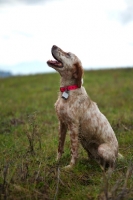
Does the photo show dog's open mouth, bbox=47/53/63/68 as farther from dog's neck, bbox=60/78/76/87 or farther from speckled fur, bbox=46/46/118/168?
dog's neck, bbox=60/78/76/87

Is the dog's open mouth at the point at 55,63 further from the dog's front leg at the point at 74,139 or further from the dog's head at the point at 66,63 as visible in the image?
the dog's front leg at the point at 74,139

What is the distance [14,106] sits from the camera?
42.1ft

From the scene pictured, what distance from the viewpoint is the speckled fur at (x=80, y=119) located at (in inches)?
221

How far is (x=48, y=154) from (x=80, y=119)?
1.17 meters

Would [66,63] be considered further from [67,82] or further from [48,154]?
[48,154]

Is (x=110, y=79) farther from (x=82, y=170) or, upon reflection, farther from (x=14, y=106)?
(x=82, y=170)

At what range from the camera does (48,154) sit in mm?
6465

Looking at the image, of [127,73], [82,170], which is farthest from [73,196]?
[127,73]

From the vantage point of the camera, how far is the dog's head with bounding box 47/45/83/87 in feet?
18.4

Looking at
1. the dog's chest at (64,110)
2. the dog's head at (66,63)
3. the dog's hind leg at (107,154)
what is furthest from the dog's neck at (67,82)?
the dog's hind leg at (107,154)

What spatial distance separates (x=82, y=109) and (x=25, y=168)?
162cm

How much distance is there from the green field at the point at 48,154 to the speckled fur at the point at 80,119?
1.01 feet

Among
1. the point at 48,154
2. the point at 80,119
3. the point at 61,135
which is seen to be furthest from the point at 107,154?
the point at 48,154

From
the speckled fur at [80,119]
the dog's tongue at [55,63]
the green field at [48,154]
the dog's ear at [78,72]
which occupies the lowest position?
the green field at [48,154]
